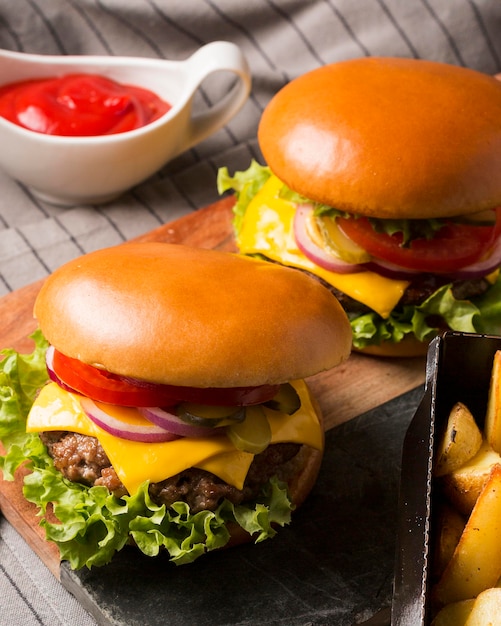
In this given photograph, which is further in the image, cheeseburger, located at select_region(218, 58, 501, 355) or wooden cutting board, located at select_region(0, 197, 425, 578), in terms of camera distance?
wooden cutting board, located at select_region(0, 197, 425, 578)

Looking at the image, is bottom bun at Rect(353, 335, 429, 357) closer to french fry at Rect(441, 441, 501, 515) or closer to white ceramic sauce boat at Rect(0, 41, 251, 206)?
french fry at Rect(441, 441, 501, 515)

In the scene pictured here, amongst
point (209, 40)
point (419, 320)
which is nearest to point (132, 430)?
point (419, 320)

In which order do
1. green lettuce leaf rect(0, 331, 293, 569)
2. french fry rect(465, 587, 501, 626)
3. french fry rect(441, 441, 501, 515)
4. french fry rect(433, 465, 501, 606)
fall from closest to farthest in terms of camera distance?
french fry rect(465, 587, 501, 626) < french fry rect(433, 465, 501, 606) < french fry rect(441, 441, 501, 515) < green lettuce leaf rect(0, 331, 293, 569)

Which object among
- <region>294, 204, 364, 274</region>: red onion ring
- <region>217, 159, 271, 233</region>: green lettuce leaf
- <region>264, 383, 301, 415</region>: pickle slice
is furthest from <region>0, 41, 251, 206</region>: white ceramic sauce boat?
<region>264, 383, 301, 415</region>: pickle slice

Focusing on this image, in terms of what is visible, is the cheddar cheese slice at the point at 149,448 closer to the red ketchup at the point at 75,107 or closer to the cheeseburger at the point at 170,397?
the cheeseburger at the point at 170,397

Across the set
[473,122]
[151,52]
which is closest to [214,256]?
[473,122]

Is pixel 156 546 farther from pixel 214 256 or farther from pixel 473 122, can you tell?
pixel 473 122

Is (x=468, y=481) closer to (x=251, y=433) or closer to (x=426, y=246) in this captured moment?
(x=251, y=433)

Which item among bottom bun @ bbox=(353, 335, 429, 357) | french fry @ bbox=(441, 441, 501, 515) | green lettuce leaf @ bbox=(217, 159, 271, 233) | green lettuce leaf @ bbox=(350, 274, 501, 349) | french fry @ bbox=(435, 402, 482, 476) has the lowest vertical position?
bottom bun @ bbox=(353, 335, 429, 357)
